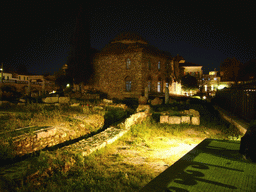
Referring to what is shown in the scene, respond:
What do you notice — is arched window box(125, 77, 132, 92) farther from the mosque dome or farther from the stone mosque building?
the mosque dome

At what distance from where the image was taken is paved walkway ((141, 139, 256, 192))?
2.93 m

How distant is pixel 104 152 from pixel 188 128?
5.11 meters

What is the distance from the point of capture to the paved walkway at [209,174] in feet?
9.62

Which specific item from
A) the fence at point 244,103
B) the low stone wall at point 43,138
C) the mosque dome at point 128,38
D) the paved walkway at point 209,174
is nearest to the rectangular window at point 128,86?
the mosque dome at point 128,38

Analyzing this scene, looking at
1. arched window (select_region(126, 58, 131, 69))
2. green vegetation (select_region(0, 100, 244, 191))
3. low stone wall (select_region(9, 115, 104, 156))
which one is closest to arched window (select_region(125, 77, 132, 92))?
arched window (select_region(126, 58, 131, 69))

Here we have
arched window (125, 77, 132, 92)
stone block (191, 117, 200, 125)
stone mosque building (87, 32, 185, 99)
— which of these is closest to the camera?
stone block (191, 117, 200, 125)

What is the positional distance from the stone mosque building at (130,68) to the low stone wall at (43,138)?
17.7 m

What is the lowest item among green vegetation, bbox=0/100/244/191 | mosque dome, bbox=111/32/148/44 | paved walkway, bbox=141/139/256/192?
green vegetation, bbox=0/100/244/191

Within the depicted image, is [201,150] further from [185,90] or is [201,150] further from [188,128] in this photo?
[185,90]

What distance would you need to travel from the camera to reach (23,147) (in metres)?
5.65

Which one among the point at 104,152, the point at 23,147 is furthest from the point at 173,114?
the point at 23,147

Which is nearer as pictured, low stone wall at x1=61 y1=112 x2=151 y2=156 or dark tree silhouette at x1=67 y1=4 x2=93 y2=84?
low stone wall at x1=61 y1=112 x2=151 y2=156

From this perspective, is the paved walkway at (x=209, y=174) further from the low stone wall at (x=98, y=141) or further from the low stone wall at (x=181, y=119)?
the low stone wall at (x=181, y=119)

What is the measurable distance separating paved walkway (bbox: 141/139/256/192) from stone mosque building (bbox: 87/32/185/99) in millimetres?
20788
